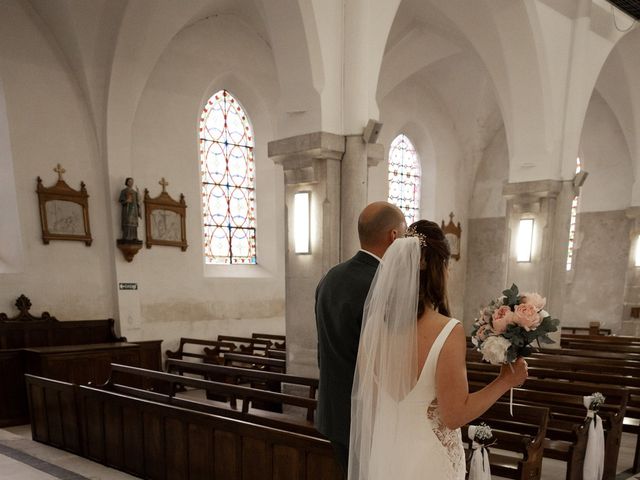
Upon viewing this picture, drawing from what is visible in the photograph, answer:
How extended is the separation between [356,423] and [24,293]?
23.6ft

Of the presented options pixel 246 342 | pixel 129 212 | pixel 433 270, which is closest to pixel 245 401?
pixel 433 270

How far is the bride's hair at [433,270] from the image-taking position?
180 centimetres

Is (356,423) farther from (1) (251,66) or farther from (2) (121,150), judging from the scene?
(1) (251,66)

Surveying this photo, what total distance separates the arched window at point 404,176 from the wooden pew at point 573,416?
8915mm

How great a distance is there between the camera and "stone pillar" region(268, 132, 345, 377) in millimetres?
5680

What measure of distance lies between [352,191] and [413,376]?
4065 millimetres

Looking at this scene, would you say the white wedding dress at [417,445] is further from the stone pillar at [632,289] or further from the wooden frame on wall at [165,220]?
the stone pillar at [632,289]

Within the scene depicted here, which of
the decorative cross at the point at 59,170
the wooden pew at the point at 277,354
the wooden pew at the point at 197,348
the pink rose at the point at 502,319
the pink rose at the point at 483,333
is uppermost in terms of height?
the decorative cross at the point at 59,170

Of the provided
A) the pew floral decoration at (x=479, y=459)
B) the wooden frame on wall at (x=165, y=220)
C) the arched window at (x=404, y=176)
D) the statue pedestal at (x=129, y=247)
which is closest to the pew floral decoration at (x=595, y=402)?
the pew floral decoration at (x=479, y=459)

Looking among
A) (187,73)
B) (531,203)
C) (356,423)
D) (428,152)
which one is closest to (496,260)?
(428,152)

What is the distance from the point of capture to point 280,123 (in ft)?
19.7

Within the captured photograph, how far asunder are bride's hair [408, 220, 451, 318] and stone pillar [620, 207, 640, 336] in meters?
13.2

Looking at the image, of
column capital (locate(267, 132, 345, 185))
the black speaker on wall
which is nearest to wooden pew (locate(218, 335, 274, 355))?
column capital (locate(267, 132, 345, 185))

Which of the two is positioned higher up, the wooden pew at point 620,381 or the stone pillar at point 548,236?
the stone pillar at point 548,236
